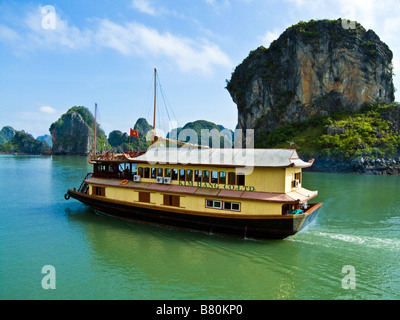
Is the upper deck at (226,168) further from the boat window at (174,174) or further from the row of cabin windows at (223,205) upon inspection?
the row of cabin windows at (223,205)

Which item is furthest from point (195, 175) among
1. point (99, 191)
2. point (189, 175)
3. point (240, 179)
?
point (99, 191)

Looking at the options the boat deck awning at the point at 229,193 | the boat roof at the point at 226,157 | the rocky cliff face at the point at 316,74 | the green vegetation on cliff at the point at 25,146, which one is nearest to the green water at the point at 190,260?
the boat deck awning at the point at 229,193

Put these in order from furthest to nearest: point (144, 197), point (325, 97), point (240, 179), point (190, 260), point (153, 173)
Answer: point (325, 97) < point (153, 173) < point (144, 197) < point (240, 179) < point (190, 260)

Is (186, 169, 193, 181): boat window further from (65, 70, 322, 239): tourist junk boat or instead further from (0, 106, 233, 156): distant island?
(0, 106, 233, 156): distant island

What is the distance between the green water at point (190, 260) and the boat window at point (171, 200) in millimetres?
1613

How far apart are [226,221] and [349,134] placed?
57.4m

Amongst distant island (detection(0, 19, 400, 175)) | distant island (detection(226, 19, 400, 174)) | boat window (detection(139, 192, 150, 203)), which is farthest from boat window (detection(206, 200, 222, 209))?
distant island (detection(226, 19, 400, 174))

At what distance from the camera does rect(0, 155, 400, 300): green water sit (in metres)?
9.73

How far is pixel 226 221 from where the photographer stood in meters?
14.1

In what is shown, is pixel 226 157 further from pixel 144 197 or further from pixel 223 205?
pixel 144 197

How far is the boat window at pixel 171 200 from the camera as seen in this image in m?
15.5

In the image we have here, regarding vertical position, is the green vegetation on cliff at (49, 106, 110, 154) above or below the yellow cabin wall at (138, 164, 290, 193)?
above

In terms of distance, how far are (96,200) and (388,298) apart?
17374 millimetres

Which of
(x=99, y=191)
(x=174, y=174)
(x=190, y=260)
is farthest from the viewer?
(x=99, y=191)
